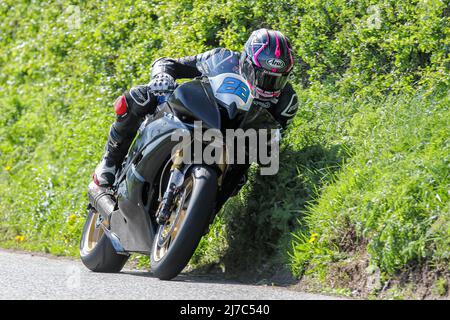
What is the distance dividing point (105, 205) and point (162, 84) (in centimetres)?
125

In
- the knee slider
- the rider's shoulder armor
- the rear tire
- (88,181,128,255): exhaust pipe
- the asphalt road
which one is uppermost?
the rider's shoulder armor

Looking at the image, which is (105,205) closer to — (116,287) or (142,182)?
(142,182)

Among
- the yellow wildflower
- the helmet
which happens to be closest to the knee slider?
the helmet

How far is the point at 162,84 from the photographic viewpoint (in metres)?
7.08

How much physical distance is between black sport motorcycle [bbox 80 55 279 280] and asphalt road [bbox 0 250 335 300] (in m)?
0.21

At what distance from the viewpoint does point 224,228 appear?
7.75 m

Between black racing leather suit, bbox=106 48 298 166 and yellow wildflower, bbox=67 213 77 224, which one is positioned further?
yellow wildflower, bbox=67 213 77 224

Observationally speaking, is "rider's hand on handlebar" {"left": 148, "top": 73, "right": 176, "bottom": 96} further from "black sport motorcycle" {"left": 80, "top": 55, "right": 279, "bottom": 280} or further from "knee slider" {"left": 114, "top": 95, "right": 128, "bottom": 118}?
"knee slider" {"left": 114, "top": 95, "right": 128, "bottom": 118}

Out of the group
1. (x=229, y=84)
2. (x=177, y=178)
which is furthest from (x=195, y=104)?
(x=177, y=178)

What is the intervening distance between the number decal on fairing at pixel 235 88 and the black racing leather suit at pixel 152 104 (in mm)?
247

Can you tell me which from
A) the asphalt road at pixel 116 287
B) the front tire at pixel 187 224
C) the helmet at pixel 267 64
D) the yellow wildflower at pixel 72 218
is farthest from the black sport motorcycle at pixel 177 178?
the yellow wildflower at pixel 72 218

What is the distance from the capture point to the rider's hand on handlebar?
7.06 m
